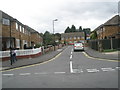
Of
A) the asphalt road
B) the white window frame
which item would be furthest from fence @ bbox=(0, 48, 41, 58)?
the white window frame

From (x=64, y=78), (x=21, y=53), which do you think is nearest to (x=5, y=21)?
(x=21, y=53)

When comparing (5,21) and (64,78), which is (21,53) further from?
(64,78)

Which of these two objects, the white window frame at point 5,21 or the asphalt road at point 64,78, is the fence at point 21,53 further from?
the white window frame at point 5,21

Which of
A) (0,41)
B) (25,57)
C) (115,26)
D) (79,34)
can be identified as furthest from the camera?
(79,34)

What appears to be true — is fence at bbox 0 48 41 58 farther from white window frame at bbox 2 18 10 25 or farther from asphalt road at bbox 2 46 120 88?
white window frame at bbox 2 18 10 25

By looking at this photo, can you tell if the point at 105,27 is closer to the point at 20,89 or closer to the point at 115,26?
the point at 115,26

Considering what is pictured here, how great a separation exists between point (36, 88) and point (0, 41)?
57.1 feet

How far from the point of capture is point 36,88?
231 inches

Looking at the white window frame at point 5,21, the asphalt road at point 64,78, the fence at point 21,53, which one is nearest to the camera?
the asphalt road at point 64,78

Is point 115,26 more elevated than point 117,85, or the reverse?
point 115,26

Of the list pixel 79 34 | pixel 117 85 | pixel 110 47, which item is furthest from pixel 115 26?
pixel 79 34

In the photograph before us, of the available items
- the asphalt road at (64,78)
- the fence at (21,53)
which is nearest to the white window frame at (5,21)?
the fence at (21,53)

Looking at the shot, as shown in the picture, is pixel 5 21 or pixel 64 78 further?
pixel 5 21

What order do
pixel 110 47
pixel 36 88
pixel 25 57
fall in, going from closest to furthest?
pixel 36 88, pixel 25 57, pixel 110 47
